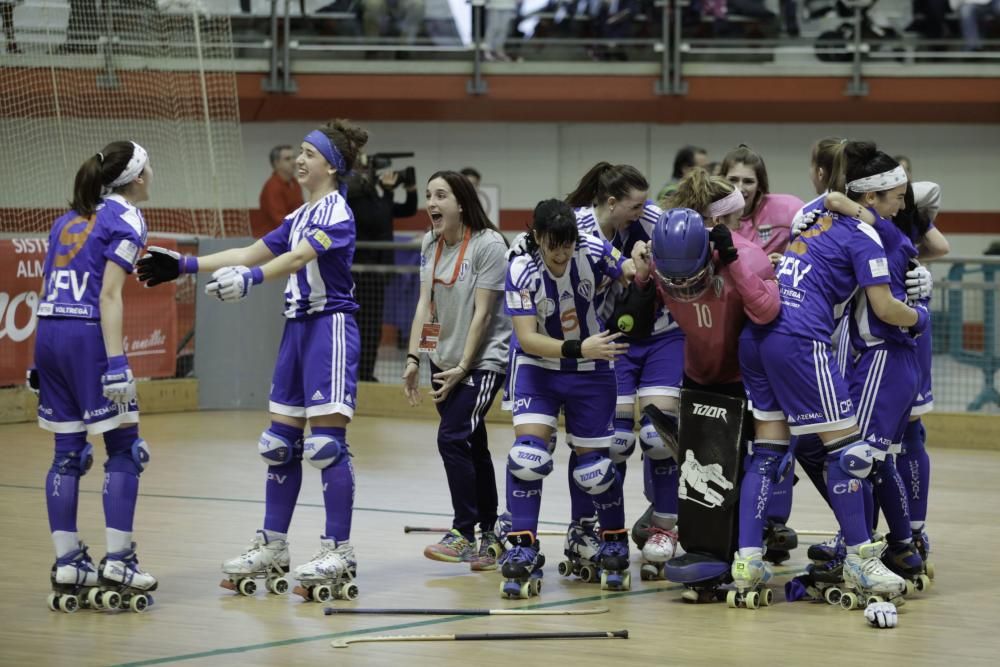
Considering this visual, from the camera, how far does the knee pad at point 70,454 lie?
222 inches

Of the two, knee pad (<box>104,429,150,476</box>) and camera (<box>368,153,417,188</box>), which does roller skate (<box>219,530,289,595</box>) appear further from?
camera (<box>368,153,417,188</box>)

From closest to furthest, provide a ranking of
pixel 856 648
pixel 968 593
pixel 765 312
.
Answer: pixel 856 648, pixel 765 312, pixel 968 593

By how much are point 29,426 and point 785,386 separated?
6.94m

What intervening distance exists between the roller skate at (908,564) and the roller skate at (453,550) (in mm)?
1824

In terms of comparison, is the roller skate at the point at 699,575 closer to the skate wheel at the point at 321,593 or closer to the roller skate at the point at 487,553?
the roller skate at the point at 487,553

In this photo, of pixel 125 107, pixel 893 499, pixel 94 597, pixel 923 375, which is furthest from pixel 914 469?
pixel 125 107

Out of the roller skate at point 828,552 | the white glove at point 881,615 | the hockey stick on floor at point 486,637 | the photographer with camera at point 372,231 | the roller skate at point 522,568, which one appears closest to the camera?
the hockey stick on floor at point 486,637

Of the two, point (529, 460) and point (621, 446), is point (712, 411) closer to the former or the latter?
point (621, 446)

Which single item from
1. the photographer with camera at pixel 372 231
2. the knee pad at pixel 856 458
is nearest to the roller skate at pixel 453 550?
the knee pad at pixel 856 458

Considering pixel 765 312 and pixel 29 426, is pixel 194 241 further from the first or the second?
pixel 765 312

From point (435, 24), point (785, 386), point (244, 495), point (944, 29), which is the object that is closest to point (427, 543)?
point (244, 495)

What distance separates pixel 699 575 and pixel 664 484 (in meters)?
0.78

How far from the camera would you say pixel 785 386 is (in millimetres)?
5633

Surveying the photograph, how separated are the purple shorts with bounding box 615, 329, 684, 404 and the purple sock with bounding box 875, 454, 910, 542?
3.11 ft
